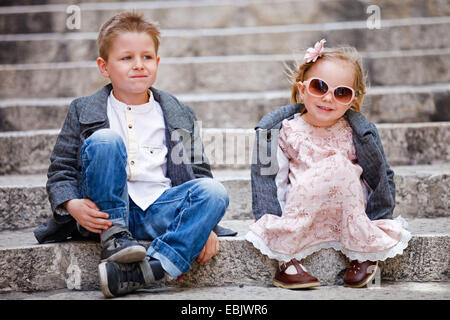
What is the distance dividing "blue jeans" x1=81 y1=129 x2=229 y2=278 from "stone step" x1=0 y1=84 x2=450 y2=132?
3.67 feet

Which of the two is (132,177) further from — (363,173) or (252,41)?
(252,41)

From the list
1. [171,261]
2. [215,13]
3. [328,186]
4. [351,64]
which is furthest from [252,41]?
[171,261]

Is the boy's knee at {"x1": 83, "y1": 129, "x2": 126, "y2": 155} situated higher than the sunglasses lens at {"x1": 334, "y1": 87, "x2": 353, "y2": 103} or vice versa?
the sunglasses lens at {"x1": 334, "y1": 87, "x2": 353, "y2": 103}

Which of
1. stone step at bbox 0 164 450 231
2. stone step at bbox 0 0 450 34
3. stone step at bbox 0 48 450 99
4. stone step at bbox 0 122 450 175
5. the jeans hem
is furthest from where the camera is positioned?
stone step at bbox 0 0 450 34

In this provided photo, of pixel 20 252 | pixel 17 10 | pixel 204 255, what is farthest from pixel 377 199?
pixel 17 10

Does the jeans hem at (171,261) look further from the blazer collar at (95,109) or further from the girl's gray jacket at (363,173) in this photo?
the blazer collar at (95,109)

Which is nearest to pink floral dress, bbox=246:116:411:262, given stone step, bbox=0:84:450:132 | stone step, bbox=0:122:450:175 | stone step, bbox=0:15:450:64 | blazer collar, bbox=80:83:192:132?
blazer collar, bbox=80:83:192:132

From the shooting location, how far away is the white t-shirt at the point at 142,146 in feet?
6.47

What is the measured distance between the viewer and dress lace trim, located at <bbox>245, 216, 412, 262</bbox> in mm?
1861

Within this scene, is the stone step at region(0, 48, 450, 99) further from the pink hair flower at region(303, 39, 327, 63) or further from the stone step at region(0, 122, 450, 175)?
the pink hair flower at region(303, 39, 327, 63)

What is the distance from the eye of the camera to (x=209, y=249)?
6.18 feet

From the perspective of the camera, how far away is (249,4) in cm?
394

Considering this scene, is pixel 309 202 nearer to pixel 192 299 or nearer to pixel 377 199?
pixel 377 199

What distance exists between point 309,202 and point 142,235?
2.00ft
